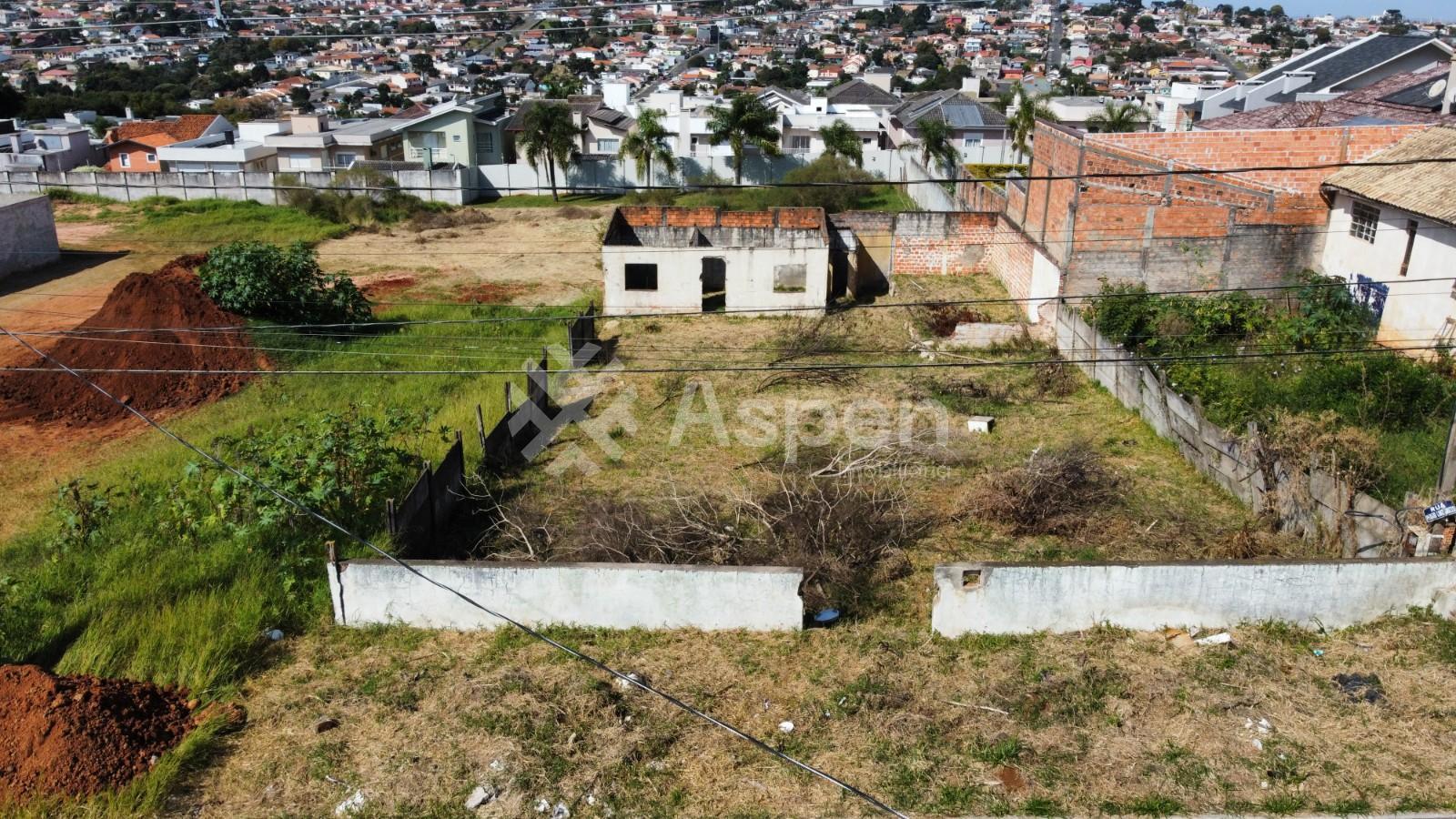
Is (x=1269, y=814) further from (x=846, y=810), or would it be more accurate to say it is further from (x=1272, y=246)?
(x=1272, y=246)

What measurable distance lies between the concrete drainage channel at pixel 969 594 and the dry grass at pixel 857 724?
17 centimetres

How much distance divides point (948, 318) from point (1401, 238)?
6720 millimetres

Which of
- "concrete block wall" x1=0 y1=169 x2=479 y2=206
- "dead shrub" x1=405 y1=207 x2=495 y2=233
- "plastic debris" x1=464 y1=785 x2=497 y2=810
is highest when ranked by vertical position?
"plastic debris" x1=464 y1=785 x2=497 y2=810

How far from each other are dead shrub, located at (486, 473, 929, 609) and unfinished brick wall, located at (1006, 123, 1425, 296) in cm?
810

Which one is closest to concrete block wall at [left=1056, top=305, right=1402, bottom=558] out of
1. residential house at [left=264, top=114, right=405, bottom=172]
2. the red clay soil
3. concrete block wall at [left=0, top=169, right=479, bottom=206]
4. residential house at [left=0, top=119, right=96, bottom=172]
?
the red clay soil

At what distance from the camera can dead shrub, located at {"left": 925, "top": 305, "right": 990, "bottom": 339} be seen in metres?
18.2

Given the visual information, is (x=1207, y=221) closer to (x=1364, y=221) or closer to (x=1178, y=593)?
(x=1364, y=221)

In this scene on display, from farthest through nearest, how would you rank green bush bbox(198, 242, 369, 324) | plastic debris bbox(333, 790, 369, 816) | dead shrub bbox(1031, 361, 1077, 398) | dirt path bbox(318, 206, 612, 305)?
1. dirt path bbox(318, 206, 612, 305)
2. green bush bbox(198, 242, 369, 324)
3. dead shrub bbox(1031, 361, 1077, 398)
4. plastic debris bbox(333, 790, 369, 816)

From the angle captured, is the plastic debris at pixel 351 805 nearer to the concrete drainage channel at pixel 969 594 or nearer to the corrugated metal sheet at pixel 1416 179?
the concrete drainage channel at pixel 969 594

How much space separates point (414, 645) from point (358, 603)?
0.66 m

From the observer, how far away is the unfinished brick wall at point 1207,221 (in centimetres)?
1700

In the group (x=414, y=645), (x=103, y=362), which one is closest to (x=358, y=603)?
(x=414, y=645)

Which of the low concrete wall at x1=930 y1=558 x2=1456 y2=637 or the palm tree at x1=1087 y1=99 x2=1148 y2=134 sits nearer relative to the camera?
the low concrete wall at x1=930 y1=558 x2=1456 y2=637

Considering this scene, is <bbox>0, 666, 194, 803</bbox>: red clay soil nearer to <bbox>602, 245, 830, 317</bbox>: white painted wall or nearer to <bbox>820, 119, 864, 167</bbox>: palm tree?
<bbox>602, 245, 830, 317</bbox>: white painted wall
